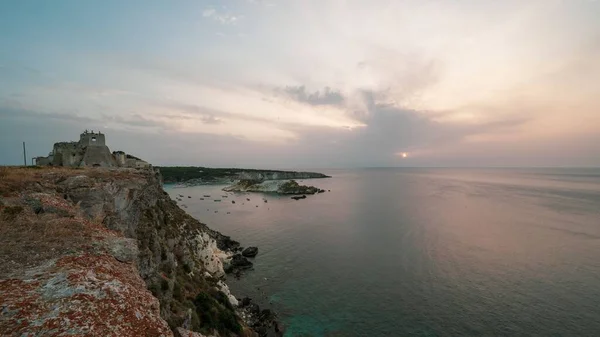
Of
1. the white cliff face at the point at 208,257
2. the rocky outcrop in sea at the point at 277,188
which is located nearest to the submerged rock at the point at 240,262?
the white cliff face at the point at 208,257

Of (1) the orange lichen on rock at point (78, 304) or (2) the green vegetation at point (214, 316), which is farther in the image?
(2) the green vegetation at point (214, 316)

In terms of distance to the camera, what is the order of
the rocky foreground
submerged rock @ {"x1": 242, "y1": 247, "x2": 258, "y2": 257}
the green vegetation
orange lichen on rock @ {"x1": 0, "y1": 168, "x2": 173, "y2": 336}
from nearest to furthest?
orange lichen on rock @ {"x1": 0, "y1": 168, "x2": 173, "y2": 336} → the rocky foreground → the green vegetation → submerged rock @ {"x1": 242, "y1": 247, "x2": 258, "y2": 257}

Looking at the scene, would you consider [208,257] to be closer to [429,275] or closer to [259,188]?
[429,275]

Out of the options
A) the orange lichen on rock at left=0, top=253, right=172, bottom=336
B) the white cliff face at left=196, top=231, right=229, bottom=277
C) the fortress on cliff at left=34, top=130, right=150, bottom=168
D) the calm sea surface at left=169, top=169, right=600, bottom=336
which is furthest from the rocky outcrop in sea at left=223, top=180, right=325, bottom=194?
the orange lichen on rock at left=0, top=253, right=172, bottom=336

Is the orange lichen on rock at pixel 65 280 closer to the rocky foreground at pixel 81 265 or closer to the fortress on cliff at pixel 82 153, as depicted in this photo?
the rocky foreground at pixel 81 265

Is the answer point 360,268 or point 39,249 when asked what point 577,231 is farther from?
point 39,249

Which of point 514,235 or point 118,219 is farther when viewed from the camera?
point 514,235

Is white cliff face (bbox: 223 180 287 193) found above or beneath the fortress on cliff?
beneath

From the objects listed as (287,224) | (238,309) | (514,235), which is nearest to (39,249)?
(238,309)

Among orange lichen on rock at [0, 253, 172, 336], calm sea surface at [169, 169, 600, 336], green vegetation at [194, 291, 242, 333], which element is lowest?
calm sea surface at [169, 169, 600, 336]

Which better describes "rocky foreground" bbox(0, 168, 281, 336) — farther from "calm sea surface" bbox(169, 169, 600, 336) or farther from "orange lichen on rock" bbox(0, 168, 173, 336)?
"calm sea surface" bbox(169, 169, 600, 336)

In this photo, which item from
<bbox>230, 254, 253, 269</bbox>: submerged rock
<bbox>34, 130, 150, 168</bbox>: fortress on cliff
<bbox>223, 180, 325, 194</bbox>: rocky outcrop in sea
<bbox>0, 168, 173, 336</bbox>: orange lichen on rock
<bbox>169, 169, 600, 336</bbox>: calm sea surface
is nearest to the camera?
<bbox>0, 168, 173, 336</bbox>: orange lichen on rock
